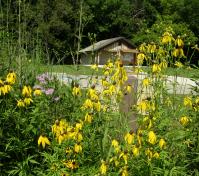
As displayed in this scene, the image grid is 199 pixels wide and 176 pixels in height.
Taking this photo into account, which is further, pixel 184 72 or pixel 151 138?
pixel 184 72

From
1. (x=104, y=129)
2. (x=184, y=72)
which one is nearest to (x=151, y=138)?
(x=104, y=129)

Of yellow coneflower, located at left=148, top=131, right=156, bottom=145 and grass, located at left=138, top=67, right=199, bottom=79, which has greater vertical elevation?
grass, located at left=138, top=67, right=199, bottom=79

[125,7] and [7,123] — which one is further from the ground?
[125,7]

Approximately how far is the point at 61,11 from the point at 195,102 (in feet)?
126

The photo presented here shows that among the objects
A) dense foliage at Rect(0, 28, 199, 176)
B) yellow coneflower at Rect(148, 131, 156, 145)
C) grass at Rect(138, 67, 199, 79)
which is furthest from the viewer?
grass at Rect(138, 67, 199, 79)

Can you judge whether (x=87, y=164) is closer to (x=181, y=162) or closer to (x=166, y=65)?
(x=181, y=162)

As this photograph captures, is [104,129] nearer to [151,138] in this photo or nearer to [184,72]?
[151,138]

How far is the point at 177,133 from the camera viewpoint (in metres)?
2.89

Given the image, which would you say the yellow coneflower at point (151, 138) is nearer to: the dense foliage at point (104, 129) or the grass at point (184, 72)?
the dense foliage at point (104, 129)

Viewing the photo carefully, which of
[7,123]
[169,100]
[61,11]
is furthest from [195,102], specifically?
[61,11]

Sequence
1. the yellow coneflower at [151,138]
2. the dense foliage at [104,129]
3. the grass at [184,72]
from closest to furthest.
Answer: the yellow coneflower at [151,138], the dense foliage at [104,129], the grass at [184,72]

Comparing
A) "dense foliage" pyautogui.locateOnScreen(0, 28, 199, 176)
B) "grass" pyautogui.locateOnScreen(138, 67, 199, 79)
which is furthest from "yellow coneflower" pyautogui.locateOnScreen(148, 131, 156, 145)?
Answer: "grass" pyautogui.locateOnScreen(138, 67, 199, 79)

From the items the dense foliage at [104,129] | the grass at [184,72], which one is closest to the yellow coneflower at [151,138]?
the dense foliage at [104,129]

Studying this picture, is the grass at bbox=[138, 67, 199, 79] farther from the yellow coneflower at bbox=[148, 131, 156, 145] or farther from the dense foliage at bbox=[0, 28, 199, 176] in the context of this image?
the yellow coneflower at bbox=[148, 131, 156, 145]
